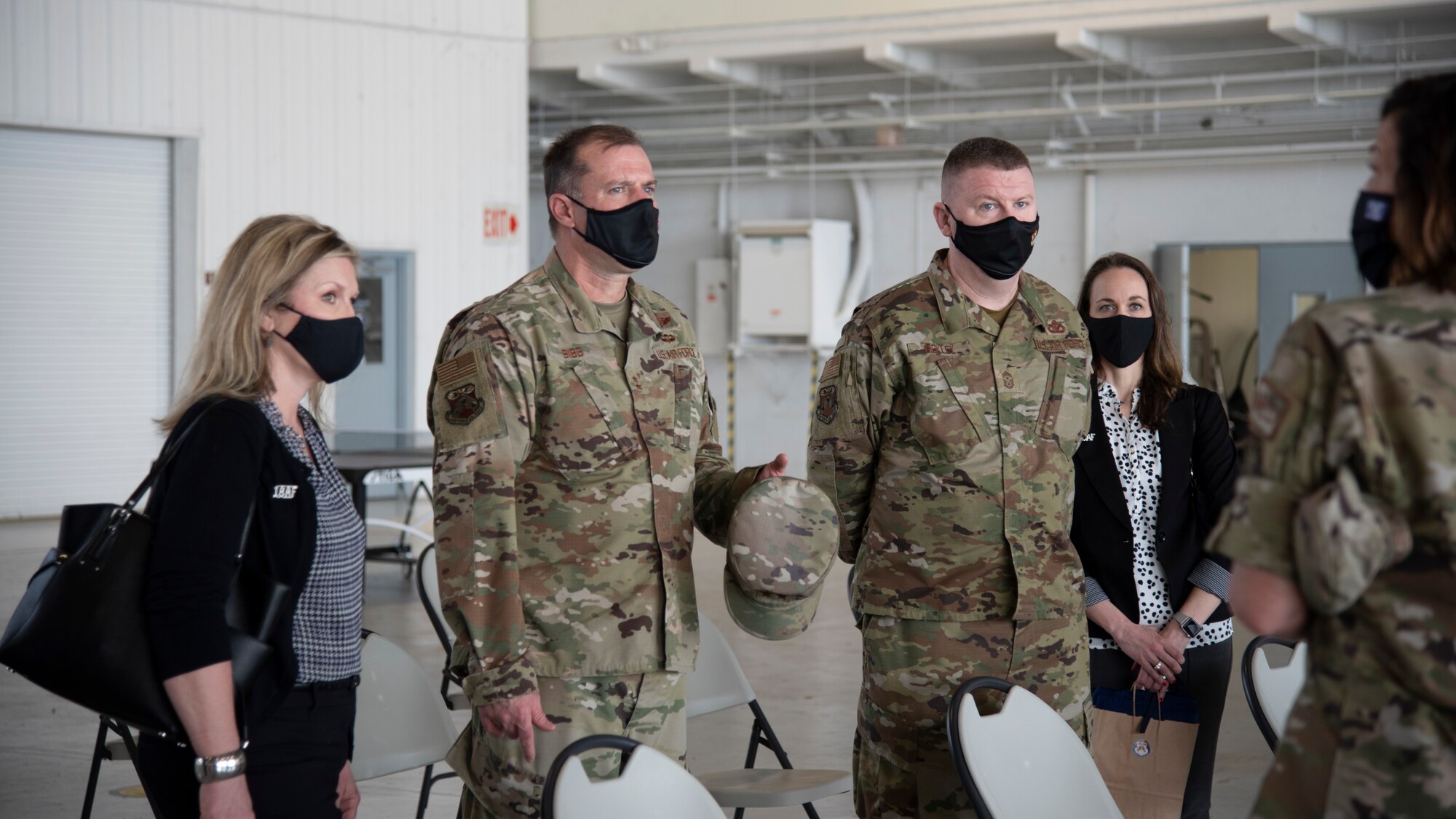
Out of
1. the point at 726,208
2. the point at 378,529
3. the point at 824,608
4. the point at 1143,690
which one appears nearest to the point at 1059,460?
the point at 1143,690

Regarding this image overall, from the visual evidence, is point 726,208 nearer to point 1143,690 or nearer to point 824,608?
point 824,608

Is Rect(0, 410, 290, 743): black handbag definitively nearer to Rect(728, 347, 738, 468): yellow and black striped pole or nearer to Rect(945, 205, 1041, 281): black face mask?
Rect(945, 205, 1041, 281): black face mask

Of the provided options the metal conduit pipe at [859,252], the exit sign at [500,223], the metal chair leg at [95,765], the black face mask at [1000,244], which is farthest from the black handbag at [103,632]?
the metal conduit pipe at [859,252]

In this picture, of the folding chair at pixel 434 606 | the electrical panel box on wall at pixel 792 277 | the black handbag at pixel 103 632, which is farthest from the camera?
the electrical panel box on wall at pixel 792 277

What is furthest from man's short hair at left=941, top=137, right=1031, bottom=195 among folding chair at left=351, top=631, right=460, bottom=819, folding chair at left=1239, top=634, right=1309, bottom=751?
folding chair at left=351, top=631, right=460, bottom=819

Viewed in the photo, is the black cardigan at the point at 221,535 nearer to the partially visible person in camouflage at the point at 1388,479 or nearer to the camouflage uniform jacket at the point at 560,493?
the camouflage uniform jacket at the point at 560,493

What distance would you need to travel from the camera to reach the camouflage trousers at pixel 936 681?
268cm

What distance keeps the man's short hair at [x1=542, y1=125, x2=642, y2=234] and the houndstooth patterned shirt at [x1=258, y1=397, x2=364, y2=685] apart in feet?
2.20

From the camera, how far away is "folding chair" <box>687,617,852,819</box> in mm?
3186

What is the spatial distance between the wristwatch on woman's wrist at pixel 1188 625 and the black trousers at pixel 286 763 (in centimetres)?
184

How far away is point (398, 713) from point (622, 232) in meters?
1.49

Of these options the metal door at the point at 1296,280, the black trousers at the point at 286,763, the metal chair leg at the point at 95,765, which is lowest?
the metal chair leg at the point at 95,765

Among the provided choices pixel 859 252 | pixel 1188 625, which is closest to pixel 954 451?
pixel 1188 625

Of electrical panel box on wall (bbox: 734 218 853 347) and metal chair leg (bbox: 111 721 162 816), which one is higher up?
electrical panel box on wall (bbox: 734 218 853 347)
